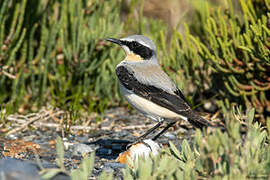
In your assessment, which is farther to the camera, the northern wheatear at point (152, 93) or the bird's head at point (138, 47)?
the bird's head at point (138, 47)

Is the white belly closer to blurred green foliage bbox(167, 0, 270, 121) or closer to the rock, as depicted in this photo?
blurred green foliage bbox(167, 0, 270, 121)

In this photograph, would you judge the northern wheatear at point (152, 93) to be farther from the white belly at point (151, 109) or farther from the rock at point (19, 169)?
the rock at point (19, 169)

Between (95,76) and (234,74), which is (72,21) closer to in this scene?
(95,76)

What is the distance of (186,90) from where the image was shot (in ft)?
21.6

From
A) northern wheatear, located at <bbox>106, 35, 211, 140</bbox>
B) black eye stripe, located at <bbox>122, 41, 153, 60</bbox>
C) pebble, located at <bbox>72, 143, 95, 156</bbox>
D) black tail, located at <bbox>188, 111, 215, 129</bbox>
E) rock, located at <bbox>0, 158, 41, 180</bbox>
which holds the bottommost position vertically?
pebble, located at <bbox>72, 143, 95, 156</bbox>

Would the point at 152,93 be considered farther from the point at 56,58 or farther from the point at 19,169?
the point at 56,58

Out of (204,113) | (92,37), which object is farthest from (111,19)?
(204,113)

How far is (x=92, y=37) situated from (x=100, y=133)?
1567 millimetres

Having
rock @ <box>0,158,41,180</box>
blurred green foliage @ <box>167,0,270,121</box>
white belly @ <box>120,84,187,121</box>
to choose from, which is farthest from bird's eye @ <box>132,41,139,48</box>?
rock @ <box>0,158,41,180</box>

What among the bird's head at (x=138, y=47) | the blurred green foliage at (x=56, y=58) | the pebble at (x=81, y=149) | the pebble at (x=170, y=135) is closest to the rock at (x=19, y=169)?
the pebble at (x=81, y=149)

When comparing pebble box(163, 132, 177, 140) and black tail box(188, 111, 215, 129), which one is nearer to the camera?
black tail box(188, 111, 215, 129)

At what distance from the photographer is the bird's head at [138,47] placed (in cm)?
503

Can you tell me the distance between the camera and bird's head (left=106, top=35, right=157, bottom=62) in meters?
5.03

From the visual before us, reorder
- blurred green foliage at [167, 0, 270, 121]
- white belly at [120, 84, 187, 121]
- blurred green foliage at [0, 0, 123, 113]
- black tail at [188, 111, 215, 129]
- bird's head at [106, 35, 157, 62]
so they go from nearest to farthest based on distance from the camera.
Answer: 1. black tail at [188, 111, 215, 129]
2. white belly at [120, 84, 187, 121]
3. bird's head at [106, 35, 157, 62]
4. blurred green foliage at [167, 0, 270, 121]
5. blurred green foliage at [0, 0, 123, 113]
